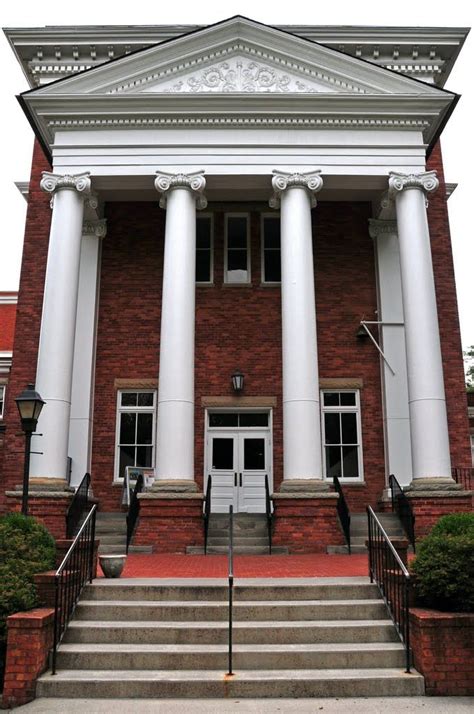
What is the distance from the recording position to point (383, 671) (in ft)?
23.7

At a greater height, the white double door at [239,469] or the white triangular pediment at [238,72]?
the white triangular pediment at [238,72]

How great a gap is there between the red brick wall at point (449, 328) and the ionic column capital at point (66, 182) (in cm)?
904

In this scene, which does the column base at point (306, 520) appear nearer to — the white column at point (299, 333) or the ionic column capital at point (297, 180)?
the white column at point (299, 333)

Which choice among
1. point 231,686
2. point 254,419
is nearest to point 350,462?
point 254,419

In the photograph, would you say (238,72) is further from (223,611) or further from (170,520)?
(223,611)

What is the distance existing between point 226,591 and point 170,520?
5740 millimetres

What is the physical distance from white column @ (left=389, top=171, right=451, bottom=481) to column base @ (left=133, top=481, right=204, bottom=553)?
4753mm

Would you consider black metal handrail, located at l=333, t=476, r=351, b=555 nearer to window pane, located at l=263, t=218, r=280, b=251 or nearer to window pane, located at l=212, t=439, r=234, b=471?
window pane, located at l=212, t=439, r=234, b=471

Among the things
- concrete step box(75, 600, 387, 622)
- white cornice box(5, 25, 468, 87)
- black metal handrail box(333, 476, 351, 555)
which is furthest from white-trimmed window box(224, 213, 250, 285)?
concrete step box(75, 600, 387, 622)

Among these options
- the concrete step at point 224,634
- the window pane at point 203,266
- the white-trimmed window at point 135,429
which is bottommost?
the concrete step at point 224,634

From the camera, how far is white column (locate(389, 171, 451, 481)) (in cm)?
1476

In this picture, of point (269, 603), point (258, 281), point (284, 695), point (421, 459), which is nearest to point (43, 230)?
point (258, 281)

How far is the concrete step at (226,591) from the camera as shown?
8523 mm

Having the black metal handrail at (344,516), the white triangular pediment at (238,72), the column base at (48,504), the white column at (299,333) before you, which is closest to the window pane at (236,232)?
the white column at (299,333)
